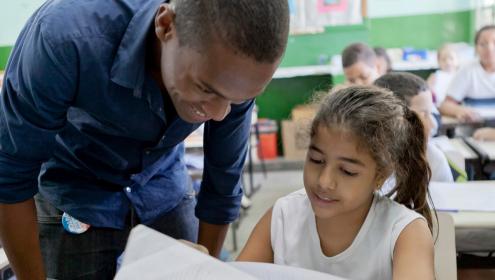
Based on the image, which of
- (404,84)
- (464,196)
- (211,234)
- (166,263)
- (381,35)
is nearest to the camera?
(166,263)

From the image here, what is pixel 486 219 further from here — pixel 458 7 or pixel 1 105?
pixel 458 7

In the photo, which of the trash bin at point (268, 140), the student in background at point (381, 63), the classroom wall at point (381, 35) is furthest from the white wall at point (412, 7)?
the student in background at point (381, 63)

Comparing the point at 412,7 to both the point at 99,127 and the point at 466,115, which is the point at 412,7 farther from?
the point at 99,127

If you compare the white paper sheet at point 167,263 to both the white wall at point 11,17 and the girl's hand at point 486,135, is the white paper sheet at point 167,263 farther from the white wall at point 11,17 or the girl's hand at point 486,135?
the white wall at point 11,17

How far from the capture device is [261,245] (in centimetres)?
118

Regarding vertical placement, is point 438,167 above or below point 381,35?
above

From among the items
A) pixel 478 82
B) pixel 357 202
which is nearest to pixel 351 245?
pixel 357 202

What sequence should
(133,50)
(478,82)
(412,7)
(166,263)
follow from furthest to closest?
1. (412,7)
2. (478,82)
3. (133,50)
4. (166,263)

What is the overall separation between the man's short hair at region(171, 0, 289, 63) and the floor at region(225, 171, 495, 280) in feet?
6.73

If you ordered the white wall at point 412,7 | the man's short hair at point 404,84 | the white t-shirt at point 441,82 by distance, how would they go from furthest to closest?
the white wall at point 412,7 < the white t-shirt at point 441,82 < the man's short hair at point 404,84

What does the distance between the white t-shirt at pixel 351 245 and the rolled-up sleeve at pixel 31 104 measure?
0.56m

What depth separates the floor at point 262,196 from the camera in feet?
10.4

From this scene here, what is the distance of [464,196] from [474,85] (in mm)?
2073

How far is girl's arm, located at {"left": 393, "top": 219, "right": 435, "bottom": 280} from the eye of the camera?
3.18 ft
